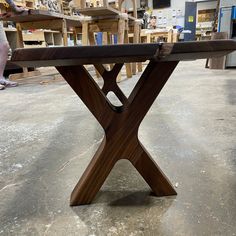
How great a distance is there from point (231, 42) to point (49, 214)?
2.11 feet

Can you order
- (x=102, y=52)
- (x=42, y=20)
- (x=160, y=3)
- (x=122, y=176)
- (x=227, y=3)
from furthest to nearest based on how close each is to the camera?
1. (x=160, y=3)
2. (x=227, y=3)
3. (x=42, y=20)
4. (x=122, y=176)
5. (x=102, y=52)

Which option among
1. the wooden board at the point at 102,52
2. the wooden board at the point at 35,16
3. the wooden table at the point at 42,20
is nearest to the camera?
the wooden board at the point at 102,52

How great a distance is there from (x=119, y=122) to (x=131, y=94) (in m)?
0.09

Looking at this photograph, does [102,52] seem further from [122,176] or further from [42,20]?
[42,20]

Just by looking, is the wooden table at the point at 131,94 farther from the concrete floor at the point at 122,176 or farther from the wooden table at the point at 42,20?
the wooden table at the point at 42,20

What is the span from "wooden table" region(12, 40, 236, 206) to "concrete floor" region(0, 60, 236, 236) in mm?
67

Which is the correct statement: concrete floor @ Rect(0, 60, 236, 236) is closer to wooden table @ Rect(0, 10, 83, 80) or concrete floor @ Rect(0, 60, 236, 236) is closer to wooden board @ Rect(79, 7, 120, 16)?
wooden board @ Rect(79, 7, 120, 16)

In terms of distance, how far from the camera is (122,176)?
2.79 feet

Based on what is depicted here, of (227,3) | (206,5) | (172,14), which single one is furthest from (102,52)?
(172,14)

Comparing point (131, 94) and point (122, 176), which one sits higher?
point (131, 94)

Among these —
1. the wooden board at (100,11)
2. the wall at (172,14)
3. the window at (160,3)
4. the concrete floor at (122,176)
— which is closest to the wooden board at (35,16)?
the wooden board at (100,11)

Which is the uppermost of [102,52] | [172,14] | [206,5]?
[206,5]

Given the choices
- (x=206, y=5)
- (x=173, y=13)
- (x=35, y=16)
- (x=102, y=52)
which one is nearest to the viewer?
(x=102, y=52)

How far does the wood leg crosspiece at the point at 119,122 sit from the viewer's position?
0.59m
